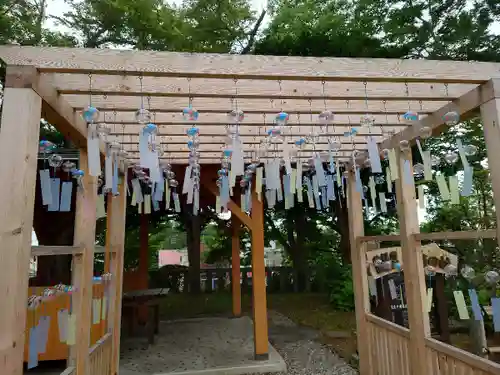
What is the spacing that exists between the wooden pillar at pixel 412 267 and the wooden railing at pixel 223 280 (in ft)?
23.9

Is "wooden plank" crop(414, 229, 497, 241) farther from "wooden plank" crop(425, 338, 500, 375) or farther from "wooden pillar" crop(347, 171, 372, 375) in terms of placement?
"wooden pillar" crop(347, 171, 372, 375)

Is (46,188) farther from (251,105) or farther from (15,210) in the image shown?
(251,105)

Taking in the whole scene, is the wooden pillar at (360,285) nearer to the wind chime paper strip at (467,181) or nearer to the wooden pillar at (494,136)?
the wind chime paper strip at (467,181)

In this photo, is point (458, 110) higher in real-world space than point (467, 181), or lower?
higher

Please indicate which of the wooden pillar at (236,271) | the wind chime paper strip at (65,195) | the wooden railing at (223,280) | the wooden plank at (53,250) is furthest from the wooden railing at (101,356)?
the wooden railing at (223,280)

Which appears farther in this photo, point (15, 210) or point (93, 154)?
point (93, 154)

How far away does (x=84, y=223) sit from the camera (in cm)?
217

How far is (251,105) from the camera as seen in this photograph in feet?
6.86

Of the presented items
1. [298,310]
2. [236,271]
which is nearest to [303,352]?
[236,271]

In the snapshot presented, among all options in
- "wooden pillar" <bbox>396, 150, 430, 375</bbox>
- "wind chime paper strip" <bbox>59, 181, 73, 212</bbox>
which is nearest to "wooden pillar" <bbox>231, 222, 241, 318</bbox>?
"wooden pillar" <bbox>396, 150, 430, 375</bbox>

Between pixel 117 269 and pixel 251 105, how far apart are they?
6.27 ft

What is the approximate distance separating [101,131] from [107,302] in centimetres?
165

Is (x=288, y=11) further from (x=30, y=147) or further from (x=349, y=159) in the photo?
(x=30, y=147)

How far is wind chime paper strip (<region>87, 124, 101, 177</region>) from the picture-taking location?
1593 millimetres
